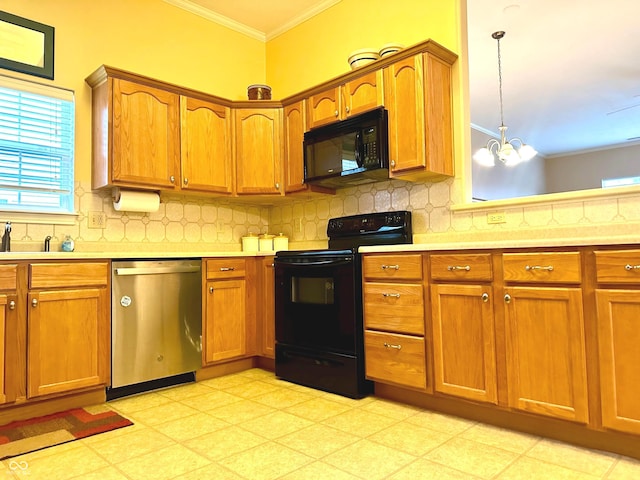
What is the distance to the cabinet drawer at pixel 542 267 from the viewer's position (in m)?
1.98

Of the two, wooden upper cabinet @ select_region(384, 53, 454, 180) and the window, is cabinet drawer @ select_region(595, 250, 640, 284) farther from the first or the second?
the window

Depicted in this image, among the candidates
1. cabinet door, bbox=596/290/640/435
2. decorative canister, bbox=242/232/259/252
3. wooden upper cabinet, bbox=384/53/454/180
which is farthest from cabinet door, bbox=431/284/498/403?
decorative canister, bbox=242/232/259/252

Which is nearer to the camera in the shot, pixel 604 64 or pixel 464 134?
pixel 464 134

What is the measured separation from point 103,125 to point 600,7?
13.5 feet

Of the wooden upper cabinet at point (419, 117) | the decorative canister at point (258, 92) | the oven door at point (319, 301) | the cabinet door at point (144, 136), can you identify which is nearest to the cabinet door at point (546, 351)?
the oven door at point (319, 301)

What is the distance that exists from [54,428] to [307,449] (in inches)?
52.8

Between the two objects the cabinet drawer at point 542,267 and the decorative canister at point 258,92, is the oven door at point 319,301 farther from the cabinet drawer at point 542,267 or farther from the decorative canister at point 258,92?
the decorative canister at point 258,92

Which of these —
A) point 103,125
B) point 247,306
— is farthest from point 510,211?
point 103,125

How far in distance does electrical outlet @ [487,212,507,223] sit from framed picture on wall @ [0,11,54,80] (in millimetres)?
3072

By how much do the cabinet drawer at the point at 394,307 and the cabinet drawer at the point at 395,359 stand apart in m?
0.05

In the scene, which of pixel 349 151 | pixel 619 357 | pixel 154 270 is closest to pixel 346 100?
pixel 349 151

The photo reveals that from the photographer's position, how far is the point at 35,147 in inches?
122

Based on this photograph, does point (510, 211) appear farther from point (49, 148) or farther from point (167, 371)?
point (49, 148)

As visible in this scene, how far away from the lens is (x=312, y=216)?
3932 millimetres
